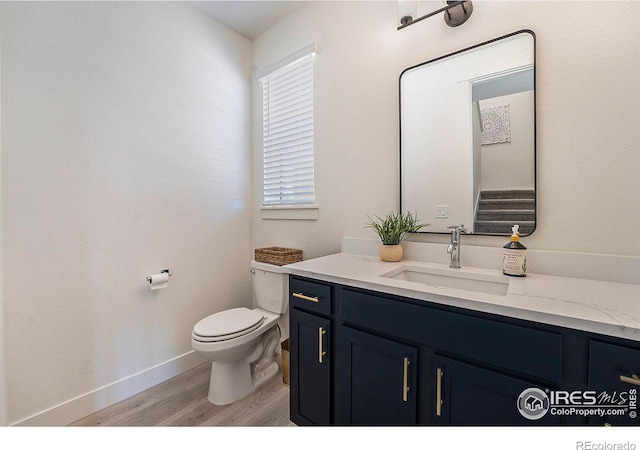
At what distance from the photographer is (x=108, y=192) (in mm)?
1641

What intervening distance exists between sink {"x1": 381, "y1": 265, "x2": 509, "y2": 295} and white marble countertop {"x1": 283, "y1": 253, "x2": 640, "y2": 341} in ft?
0.05

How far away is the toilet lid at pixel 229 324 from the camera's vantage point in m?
1.61

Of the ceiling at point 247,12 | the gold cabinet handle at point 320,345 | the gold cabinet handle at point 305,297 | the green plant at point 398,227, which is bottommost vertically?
the gold cabinet handle at point 320,345

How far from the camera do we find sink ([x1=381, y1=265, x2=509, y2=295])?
1.19 meters

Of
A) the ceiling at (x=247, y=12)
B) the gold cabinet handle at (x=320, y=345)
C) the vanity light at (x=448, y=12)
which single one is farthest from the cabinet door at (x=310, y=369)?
the ceiling at (x=247, y=12)

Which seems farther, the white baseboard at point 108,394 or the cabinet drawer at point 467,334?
the white baseboard at point 108,394

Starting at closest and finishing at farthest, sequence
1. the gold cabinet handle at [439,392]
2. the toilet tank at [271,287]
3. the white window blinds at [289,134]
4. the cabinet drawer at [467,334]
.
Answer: the cabinet drawer at [467,334]
the gold cabinet handle at [439,392]
the toilet tank at [271,287]
the white window blinds at [289,134]

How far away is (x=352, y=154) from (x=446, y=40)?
0.75m

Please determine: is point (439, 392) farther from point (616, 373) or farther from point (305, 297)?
point (305, 297)

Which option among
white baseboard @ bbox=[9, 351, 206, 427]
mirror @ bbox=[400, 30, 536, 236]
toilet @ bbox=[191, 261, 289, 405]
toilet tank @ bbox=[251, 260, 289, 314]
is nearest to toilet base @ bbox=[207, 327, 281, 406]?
toilet @ bbox=[191, 261, 289, 405]

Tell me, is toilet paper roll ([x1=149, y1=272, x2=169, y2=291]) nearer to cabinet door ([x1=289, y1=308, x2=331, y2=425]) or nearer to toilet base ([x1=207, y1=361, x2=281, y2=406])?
toilet base ([x1=207, y1=361, x2=281, y2=406])

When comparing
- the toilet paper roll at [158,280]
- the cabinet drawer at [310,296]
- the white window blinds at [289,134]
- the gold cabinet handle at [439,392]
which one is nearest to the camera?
the gold cabinet handle at [439,392]

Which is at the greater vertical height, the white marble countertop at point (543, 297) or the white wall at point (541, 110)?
the white wall at point (541, 110)

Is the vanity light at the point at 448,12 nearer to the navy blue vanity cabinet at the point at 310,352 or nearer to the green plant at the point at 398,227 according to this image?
the green plant at the point at 398,227
